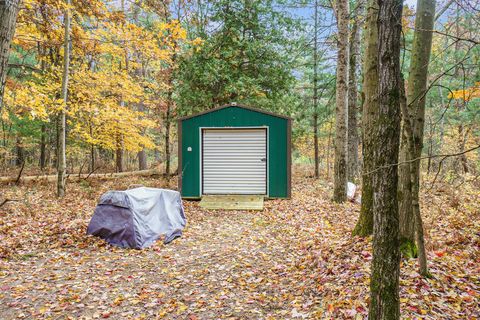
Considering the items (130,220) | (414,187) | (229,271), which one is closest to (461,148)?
(414,187)

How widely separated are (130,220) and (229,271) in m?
2.30

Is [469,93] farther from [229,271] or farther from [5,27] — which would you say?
[5,27]

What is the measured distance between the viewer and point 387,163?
91.5 inches

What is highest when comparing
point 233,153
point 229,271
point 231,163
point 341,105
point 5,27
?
point 341,105

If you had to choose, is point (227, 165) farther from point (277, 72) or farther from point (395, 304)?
point (395, 304)

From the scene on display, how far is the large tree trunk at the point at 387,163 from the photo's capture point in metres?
2.31

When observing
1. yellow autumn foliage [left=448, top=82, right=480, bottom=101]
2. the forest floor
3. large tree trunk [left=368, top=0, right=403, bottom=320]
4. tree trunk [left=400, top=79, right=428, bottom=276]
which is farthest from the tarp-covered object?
yellow autumn foliage [left=448, top=82, right=480, bottom=101]

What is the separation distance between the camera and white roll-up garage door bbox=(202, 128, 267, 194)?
428 inches

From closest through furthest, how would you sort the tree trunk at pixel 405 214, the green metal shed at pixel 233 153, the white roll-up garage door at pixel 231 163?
the tree trunk at pixel 405 214, the green metal shed at pixel 233 153, the white roll-up garage door at pixel 231 163

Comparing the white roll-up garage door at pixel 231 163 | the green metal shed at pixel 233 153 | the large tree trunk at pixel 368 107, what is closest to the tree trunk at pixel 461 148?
the green metal shed at pixel 233 153

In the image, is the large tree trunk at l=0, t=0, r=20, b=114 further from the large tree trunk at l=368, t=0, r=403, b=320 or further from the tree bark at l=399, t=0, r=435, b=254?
the tree bark at l=399, t=0, r=435, b=254

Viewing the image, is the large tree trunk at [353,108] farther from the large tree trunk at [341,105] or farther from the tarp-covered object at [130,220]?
the tarp-covered object at [130,220]

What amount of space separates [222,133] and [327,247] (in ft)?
21.8

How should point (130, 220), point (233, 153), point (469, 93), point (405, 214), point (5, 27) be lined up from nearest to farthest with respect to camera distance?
point (5, 27) → point (469, 93) → point (405, 214) → point (130, 220) → point (233, 153)
